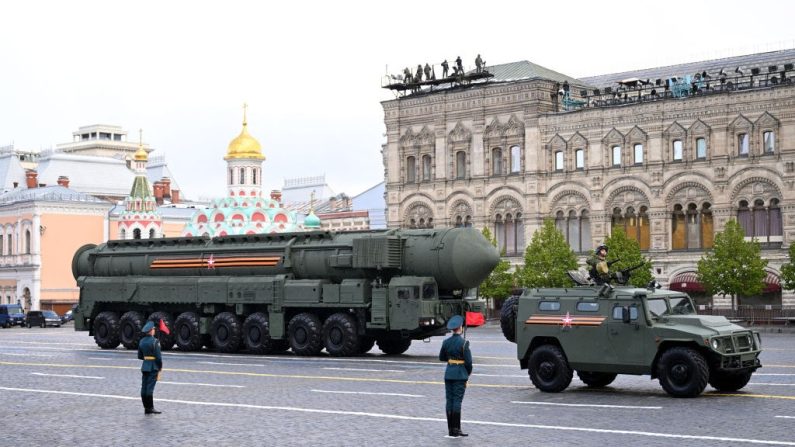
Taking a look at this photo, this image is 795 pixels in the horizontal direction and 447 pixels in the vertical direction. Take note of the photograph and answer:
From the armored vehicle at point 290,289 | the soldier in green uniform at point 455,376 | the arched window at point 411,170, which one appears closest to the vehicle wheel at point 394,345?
the armored vehicle at point 290,289

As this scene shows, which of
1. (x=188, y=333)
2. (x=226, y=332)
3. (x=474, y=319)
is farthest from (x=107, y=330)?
(x=474, y=319)

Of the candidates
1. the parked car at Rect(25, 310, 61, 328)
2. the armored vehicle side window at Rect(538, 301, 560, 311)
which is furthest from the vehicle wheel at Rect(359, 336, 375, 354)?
the parked car at Rect(25, 310, 61, 328)

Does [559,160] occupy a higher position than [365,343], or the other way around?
[559,160]

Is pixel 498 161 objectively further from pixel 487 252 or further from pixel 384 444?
pixel 384 444

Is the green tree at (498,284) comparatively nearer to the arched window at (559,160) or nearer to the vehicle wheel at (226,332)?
the arched window at (559,160)

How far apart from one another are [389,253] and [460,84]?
128 ft

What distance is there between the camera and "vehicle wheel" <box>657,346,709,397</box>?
20.5 meters

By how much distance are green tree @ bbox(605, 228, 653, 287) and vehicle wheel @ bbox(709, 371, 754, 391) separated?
38.4 m

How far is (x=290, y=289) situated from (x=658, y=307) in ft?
52.0

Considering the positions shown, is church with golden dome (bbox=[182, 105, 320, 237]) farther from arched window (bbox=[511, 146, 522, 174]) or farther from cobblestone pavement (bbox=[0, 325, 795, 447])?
cobblestone pavement (bbox=[0, 325, 795, 447])

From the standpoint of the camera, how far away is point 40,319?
72000mm

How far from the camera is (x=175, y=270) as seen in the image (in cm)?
3972

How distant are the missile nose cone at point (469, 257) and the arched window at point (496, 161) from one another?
118 ft

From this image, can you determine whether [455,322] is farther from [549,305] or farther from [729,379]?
[729,379]
